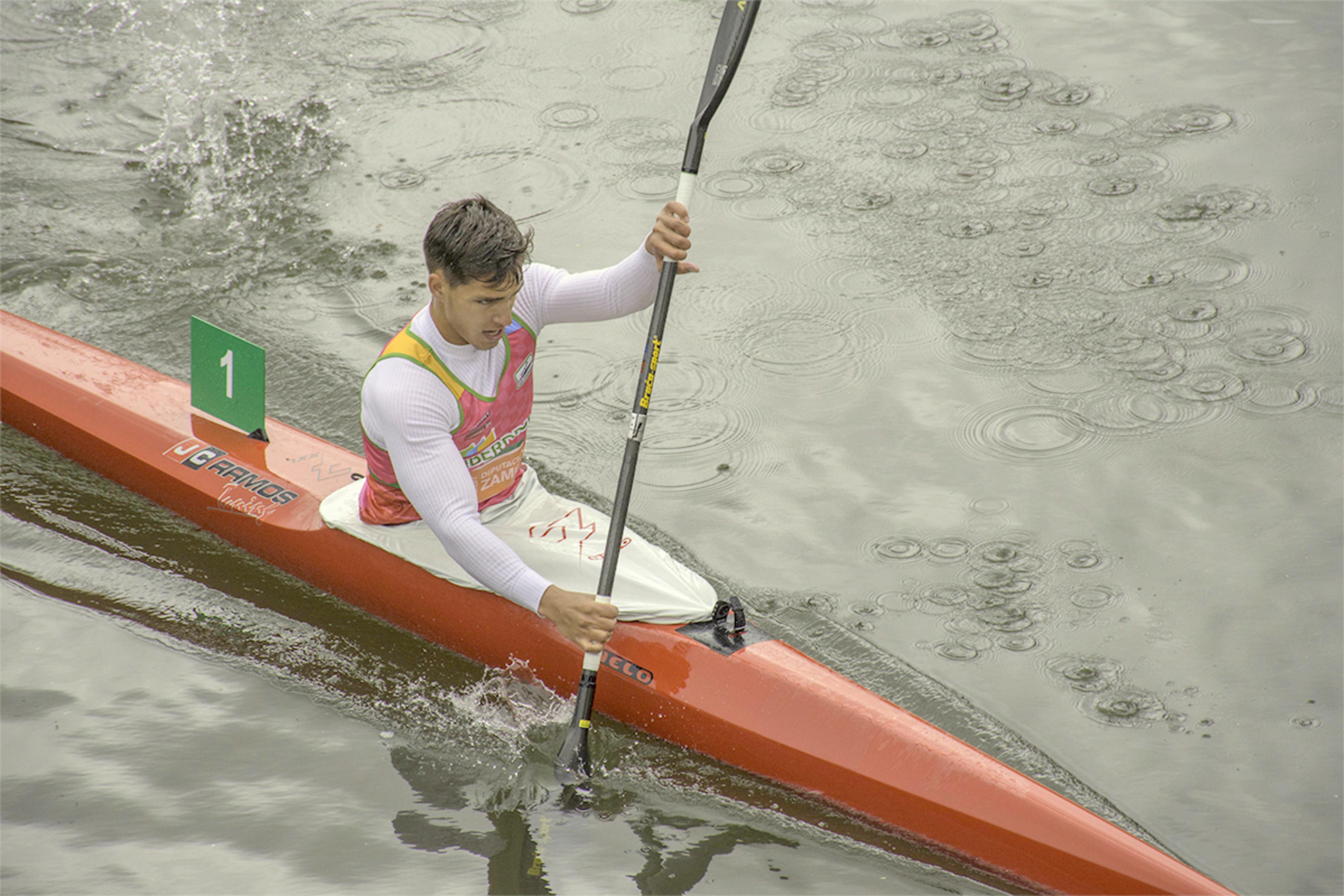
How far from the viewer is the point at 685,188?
2834 millimetres

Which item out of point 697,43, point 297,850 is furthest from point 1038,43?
point 297,850

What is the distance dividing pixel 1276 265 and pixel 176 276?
4608mm

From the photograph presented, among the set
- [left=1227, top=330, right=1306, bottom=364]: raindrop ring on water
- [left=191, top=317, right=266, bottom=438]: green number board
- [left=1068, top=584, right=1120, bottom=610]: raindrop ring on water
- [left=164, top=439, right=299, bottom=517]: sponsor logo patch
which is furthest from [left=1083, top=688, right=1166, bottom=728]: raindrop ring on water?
[left=191, top=317, right=266, bottom=438]: green number board

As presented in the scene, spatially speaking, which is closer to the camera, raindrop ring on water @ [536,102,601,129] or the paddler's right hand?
the paddler's right hand

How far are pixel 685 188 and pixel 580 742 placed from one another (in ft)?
4.58

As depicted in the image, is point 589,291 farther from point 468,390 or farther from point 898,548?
point 898,548

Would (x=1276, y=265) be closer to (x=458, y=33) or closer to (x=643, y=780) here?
(x=643, y=780)

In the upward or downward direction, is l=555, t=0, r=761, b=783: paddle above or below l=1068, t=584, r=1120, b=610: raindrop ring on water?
above

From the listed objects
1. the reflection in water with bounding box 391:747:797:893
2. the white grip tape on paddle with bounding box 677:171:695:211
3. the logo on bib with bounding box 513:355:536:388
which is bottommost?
the reflection in water with bounding box 391:747:797:893

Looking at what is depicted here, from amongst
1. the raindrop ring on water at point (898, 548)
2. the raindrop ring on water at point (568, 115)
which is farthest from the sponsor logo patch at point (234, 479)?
the raindrop ring on water at point (568, 115)

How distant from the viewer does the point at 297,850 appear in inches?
106

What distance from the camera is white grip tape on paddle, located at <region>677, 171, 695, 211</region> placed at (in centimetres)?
279

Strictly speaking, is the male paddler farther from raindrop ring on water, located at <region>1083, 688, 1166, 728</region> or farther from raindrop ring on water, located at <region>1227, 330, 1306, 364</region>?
raindrop ring on water, located at <region>1227, 330, 1306, 364</region>

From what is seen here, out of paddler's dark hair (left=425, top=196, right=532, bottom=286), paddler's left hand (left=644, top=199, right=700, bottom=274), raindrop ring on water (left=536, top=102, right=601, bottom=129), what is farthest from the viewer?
raindrop ring on water (left=536, top=102, right=601, bottom=129)
